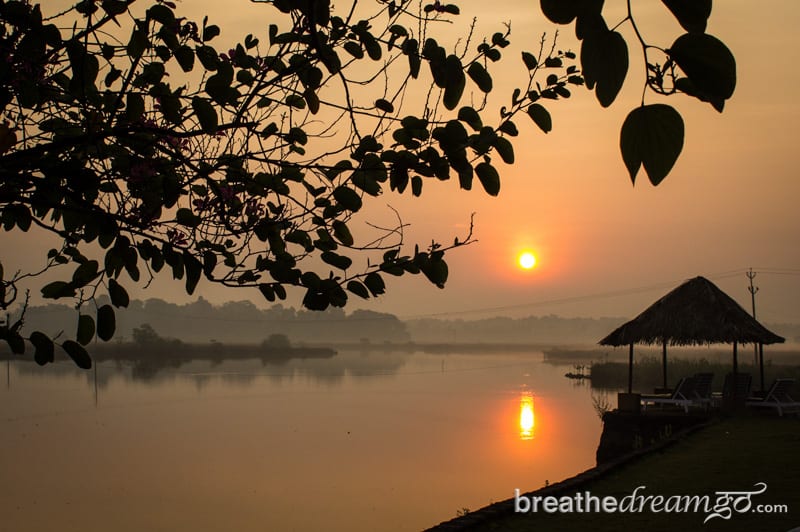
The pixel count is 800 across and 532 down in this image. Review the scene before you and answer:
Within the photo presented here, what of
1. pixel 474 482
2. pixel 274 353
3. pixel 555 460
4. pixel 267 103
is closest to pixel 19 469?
pixel 474 482

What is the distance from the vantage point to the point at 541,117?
3018 mm

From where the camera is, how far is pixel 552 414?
38094 millimetres

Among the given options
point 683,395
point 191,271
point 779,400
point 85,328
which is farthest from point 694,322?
point 85,328

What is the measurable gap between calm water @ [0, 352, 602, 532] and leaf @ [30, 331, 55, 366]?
1452 centimetres

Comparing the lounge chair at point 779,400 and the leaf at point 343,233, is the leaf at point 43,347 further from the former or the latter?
the lounge chair at point 779,400

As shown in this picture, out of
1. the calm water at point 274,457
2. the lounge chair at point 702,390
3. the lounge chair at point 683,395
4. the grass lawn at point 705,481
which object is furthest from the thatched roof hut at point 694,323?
the calm water at point 274,457

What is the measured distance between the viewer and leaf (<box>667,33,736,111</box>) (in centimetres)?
89

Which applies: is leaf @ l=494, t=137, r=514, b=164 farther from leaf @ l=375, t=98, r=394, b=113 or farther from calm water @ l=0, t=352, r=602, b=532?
calm water @ l=0, t=352, r=602, b=532

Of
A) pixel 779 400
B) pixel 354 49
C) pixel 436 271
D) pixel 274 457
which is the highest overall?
pixel 354 49

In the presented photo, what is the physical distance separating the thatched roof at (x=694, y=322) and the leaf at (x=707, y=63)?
17.8 m

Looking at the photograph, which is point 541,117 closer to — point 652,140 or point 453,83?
point 453,83

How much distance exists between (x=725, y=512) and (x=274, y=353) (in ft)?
440

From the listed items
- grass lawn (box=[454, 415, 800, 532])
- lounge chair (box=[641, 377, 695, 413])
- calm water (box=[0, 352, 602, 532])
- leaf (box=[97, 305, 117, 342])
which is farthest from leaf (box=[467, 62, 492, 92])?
lounge chair (box=[641, 377, 695, 413])

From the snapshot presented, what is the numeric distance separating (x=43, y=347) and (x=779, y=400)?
16640mm
